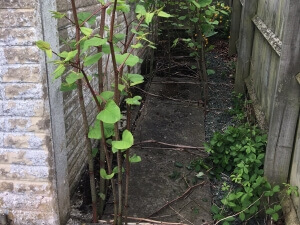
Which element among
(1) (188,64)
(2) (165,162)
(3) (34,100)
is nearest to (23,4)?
(3) (34,100)

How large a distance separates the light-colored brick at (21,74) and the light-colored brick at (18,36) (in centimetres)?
13

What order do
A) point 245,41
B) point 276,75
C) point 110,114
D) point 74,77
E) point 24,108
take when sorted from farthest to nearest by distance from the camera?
point 245,41
point 276,75
point 24,108
point 74,77
point 110,114

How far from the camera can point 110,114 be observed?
1748 millimetres

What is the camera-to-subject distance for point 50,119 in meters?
2.08

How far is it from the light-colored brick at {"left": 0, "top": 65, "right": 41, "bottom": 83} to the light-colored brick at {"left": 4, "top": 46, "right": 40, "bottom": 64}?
0.03 metres

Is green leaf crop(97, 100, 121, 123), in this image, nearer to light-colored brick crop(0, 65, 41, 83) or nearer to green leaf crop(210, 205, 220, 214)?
light-colored brick crop(0, 65, 41, 83)

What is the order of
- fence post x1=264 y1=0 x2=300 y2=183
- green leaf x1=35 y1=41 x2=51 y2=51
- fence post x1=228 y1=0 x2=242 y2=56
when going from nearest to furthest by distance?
green leaf x1=35 y1=41 x2=51 y2=51 < fence post x1=264 y1=0 x2=300 y2=183 < fence post x1=228 y1=0 x2=242 y2=56

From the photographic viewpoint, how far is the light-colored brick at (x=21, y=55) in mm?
1941

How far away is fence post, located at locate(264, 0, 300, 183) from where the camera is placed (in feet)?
7.07

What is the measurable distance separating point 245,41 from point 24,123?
323 cm

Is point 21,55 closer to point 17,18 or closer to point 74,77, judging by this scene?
point 17,18

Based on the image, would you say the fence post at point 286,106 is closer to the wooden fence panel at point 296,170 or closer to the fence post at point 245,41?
the wooden fence panel at point 296,170

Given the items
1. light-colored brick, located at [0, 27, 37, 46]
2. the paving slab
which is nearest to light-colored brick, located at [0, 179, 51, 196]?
the paving slab

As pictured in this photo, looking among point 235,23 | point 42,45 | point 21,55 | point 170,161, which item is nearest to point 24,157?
point 21,55
